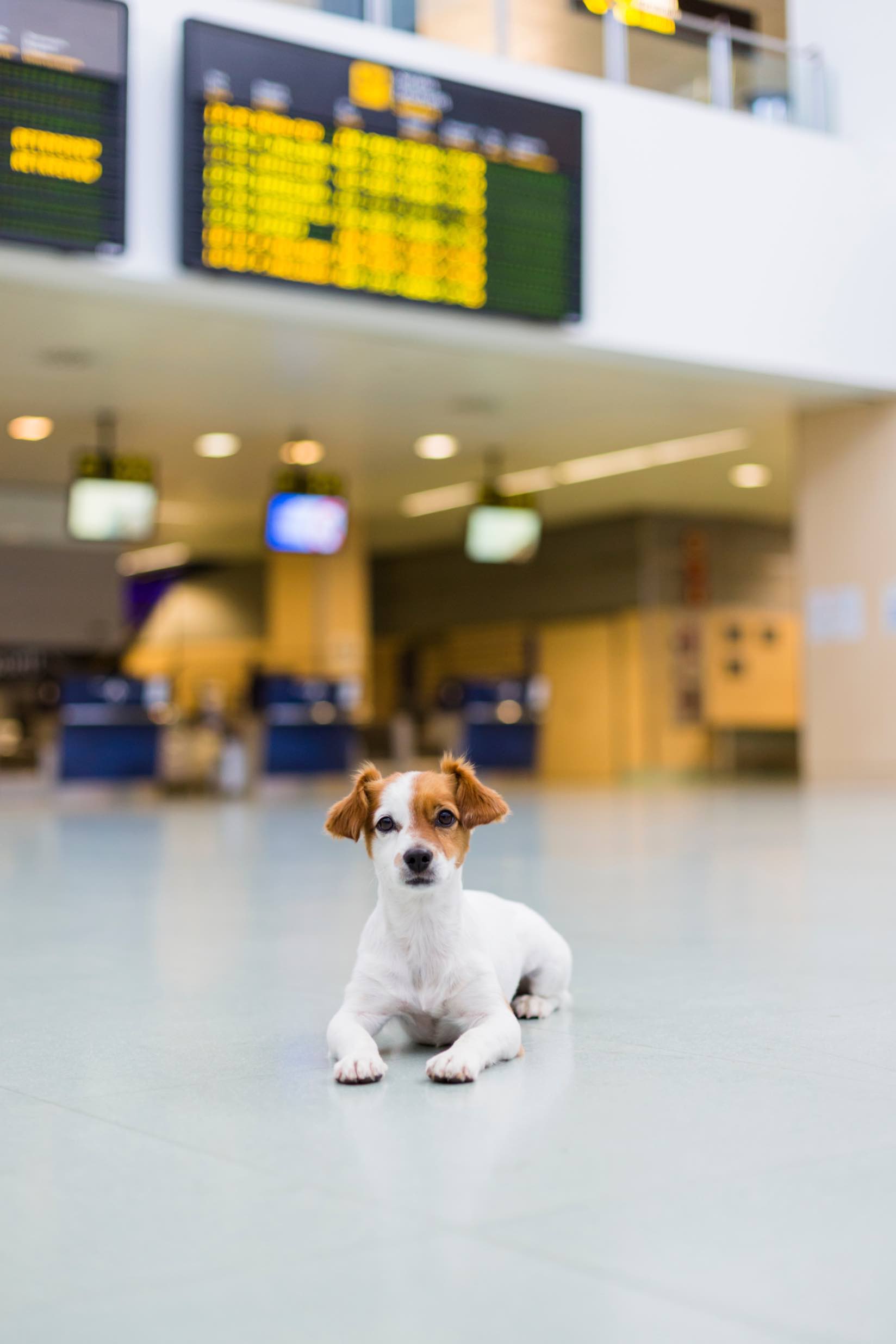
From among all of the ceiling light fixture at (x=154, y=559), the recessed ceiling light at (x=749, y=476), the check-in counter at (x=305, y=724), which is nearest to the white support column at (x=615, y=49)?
the recessed ceiling light at (x=749, y=476)

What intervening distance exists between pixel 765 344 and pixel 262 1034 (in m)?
10.1

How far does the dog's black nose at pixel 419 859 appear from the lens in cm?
→ 240

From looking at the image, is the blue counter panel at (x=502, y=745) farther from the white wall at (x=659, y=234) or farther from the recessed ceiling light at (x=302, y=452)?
the white wall at (x=659, y=234)

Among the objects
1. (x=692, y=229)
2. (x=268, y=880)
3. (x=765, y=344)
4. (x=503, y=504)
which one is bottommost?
(x=268, y=880)

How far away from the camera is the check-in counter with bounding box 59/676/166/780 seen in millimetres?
14281

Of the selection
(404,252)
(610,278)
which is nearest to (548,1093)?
(404,252)

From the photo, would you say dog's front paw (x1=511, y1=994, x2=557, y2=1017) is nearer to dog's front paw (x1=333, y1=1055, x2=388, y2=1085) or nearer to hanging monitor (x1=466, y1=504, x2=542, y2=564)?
dog's front paw (x1=333, y1=1055, x2=388, y2=1085)

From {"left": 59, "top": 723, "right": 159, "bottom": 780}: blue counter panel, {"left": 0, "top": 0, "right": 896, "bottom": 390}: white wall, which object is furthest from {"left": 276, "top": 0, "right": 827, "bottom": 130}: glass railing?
{"left": 59, "top": 723, "right": 159, "bottom": 780}: blue counter panel

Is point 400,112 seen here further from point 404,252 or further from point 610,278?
point 610,278

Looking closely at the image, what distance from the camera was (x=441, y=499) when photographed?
19203 mm

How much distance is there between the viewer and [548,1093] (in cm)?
228

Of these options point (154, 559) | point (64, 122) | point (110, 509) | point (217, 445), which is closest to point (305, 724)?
point (217, 445)

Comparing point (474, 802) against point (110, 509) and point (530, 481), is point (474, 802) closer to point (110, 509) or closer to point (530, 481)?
point (110, 509)

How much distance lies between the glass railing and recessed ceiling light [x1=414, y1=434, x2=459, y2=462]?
177 inches
